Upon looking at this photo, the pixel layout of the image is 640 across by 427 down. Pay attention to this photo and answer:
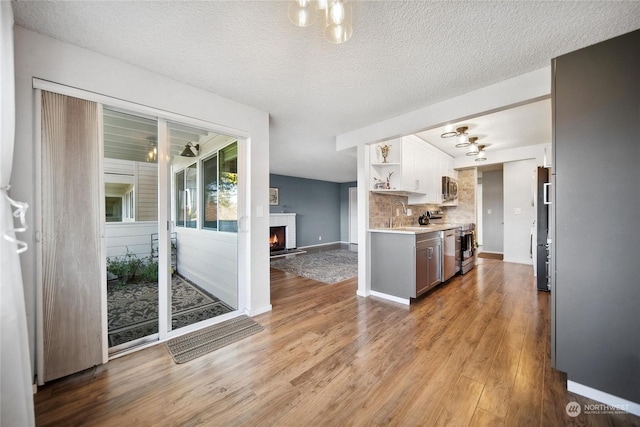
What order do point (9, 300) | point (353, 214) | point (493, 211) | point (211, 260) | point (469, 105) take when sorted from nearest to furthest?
1. point (9, 300)
2. point (469, 105)
3. point (211, 260)
4. point (493, 211)
5. point (353, 214)

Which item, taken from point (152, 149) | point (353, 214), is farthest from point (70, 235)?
point (353, 214)

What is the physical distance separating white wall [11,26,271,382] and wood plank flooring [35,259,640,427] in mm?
579

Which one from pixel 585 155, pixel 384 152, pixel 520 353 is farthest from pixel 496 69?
pixel 520 353

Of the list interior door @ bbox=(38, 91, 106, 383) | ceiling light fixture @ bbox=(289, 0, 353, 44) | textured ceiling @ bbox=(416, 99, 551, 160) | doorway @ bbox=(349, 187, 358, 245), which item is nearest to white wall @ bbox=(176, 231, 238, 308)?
interior door @ bbox=(38, 91, 106, 383)

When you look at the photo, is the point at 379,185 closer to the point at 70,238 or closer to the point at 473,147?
the point at 473,147

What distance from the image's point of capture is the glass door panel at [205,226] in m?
2.75

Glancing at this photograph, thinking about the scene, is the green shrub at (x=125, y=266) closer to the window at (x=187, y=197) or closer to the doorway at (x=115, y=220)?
the doorway at (x=115, y=220)

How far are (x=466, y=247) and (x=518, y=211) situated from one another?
5.73 ft

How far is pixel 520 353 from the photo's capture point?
2.01 meters

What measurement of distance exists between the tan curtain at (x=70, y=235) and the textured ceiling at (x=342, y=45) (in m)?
0.57

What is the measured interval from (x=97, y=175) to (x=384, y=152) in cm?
332

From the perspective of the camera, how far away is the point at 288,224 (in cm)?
729

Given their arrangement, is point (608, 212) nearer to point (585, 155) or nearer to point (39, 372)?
point (585, 155)

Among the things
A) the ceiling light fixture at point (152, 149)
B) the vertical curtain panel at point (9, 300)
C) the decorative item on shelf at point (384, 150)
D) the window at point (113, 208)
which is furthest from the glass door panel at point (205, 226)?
the decorative item on shelf at point (384, 150)
